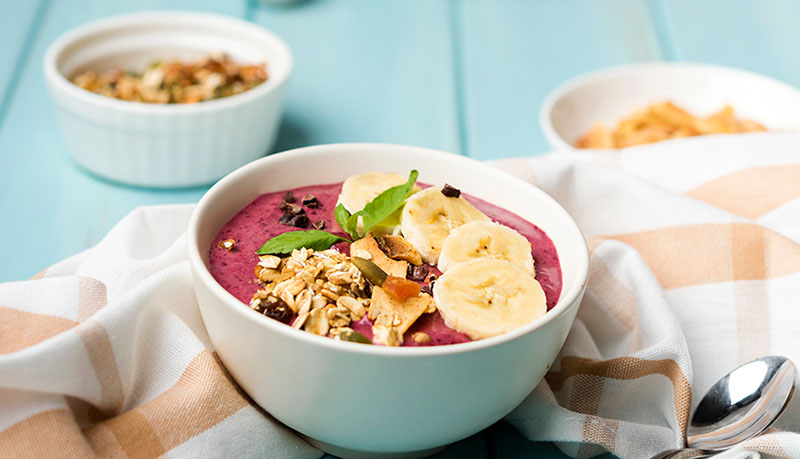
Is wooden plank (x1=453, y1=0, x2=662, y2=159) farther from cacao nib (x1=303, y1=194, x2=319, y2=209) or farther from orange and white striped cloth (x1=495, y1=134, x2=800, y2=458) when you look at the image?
cacao nib (x1=303, y1=194, x2=319, y2=209)

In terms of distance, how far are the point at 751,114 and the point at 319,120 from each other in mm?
1262

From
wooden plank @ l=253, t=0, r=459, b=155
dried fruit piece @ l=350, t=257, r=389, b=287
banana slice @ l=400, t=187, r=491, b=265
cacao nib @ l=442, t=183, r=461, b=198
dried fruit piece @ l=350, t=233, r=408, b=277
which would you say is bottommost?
wooden plank @ l=253, t=0, r=459, b=155

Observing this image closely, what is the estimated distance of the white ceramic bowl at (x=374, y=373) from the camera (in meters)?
1.04

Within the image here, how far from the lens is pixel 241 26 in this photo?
2518 mm

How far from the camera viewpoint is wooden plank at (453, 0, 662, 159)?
8.21ft

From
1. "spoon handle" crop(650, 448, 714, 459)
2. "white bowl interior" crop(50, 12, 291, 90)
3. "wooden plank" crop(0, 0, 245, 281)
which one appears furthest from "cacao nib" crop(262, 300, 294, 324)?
"white bowl interior" crop(50, 12, 291, 90)

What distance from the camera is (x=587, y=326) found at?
1541 mm

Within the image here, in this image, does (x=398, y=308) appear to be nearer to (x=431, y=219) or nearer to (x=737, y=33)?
(x=431, y=219)

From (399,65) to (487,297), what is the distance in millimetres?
1743

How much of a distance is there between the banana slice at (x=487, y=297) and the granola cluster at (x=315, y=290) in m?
0.12

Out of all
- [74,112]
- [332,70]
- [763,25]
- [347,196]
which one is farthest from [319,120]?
[763,25]

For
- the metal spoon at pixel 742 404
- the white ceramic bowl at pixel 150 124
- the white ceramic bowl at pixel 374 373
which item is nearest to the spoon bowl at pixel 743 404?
the metal spoon at pixel 742 404

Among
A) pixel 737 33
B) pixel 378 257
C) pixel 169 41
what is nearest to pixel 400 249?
pixel 378 257

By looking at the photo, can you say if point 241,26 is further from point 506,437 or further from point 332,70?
point 506,437
